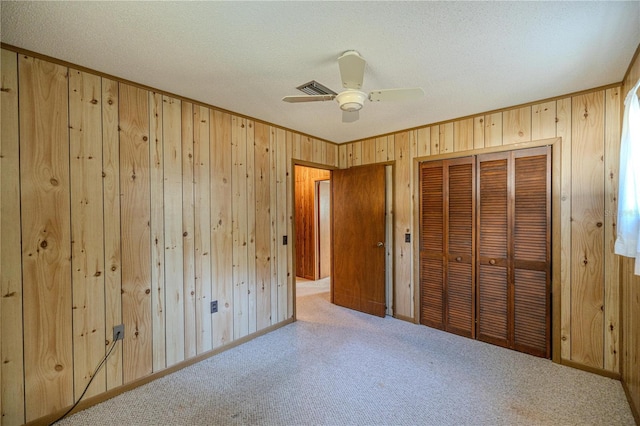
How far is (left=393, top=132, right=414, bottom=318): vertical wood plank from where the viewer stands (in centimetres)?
349

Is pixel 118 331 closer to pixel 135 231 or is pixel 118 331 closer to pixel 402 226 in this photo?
pixel 135 231

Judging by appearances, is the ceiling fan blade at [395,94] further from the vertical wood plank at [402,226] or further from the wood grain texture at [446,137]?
the vertical wood plank at [402,226]

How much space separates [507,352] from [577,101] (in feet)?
7.71

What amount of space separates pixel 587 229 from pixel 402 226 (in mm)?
1692

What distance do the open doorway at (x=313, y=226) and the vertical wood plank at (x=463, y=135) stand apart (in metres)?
2.71

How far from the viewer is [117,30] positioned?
156cm

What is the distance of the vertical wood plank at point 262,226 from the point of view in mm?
3092

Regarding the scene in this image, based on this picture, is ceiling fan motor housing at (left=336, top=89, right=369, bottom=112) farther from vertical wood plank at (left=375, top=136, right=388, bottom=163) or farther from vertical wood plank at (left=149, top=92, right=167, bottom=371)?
vertical wood plank at (left=375, top=136, right=388, bottom=163)

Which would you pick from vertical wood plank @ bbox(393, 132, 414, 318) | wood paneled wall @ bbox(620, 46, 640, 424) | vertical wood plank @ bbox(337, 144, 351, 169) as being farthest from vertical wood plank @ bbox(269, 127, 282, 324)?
wood paneled wall @ bbox(620, 46, 640, 424)

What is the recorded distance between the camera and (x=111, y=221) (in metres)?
2.10

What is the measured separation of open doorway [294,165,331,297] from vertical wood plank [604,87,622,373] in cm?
385

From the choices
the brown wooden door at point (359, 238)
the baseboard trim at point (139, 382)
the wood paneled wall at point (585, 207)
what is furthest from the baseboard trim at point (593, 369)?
the baseboard trim at point (139, 382)

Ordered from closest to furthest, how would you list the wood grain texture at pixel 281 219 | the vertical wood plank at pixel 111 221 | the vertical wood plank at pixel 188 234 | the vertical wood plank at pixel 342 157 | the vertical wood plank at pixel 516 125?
the vertical wood plank at pixel 111 221 < the vertical wood plank at pixel 188 234 < the vertical wood plank at pixel 516 125 < the wood grain texture at pixel 281 219 < the vertical wood plank at pixel 342 157

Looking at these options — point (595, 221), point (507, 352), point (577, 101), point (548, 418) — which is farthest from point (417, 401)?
point (577, 101)
